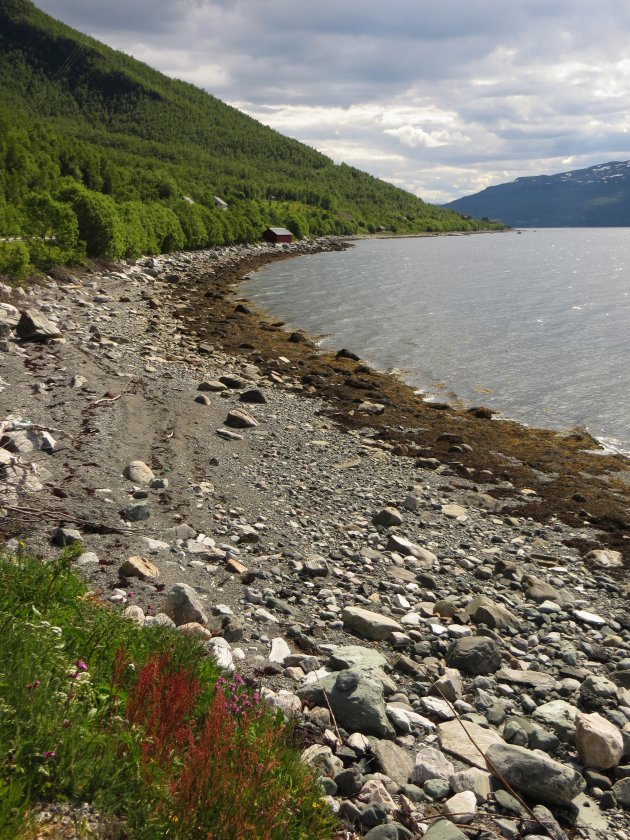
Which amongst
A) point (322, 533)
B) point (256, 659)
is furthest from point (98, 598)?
point (322, 533)

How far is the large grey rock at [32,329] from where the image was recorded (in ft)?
82.3

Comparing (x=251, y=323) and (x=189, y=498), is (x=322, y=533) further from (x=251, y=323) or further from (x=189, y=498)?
(x=251, y=323)

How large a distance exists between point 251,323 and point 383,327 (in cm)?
1064

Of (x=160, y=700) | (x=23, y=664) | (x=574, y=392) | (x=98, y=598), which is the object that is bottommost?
(x=574, y=392)

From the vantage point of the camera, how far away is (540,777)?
22.9ft

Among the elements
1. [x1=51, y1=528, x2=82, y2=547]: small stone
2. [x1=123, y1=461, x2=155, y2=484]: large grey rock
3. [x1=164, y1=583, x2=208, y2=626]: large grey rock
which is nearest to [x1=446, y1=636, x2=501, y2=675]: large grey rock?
[x1=164, y1=583, x2=208, y2=626]: large grey rock

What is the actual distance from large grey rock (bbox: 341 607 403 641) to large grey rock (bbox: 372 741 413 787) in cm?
283

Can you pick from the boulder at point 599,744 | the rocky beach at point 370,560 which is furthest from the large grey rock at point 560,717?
the boulder at point 599,744

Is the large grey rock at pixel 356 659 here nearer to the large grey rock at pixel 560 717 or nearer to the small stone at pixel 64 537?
the large grey rock at pixel 560 717

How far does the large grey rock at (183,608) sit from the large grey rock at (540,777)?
428cm

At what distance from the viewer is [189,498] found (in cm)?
1441

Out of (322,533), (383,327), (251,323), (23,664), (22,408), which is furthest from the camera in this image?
(383,327)

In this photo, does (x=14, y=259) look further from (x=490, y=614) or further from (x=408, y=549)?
(x=490, y=614)

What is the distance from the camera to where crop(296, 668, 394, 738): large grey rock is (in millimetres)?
7547
